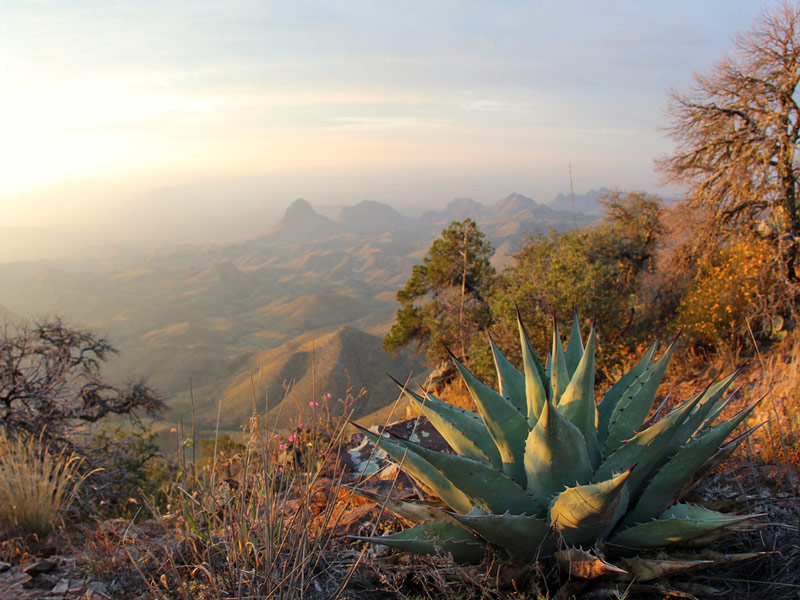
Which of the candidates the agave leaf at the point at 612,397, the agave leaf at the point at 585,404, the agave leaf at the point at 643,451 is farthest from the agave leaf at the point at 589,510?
the agave leaf at the point at 612,397

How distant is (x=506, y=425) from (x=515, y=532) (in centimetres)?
48

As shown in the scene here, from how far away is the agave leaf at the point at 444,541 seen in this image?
2.10m

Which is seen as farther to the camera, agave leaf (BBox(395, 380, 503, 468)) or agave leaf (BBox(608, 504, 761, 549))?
agave leaf (BBox(395, 380, 503, 468))

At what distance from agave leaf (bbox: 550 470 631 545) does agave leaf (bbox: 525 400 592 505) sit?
9 cm

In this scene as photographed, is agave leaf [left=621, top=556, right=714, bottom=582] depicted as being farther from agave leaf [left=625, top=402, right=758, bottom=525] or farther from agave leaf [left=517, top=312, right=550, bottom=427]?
agave leaf [left=517, top=312, right=550, bottom=427]

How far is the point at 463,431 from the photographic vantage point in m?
2.57

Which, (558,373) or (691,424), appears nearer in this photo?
(691,424)

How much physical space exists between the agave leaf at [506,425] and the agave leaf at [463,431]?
0.14 m

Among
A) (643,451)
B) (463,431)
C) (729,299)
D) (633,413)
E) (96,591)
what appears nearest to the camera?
(643,451)

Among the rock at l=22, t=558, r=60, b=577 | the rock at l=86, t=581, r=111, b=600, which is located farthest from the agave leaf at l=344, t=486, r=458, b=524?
the rock at l=22, t=558, r=60, b=577

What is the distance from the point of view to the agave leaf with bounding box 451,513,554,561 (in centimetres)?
191

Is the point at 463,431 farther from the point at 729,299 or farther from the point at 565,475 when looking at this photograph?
the point at 729,299


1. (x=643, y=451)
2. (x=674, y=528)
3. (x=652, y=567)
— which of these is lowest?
(x=652, y=567)

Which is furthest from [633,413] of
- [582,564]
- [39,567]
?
[39,567]
